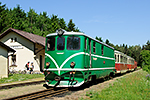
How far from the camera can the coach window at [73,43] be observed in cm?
1084

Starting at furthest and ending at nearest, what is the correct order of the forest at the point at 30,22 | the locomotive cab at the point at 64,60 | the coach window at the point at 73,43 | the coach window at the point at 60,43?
the forest at the point at 30,22 < the coach window at the point at 60,43 < the coach window at the point at 73,43 < the locomotive cab at the point at 64,60

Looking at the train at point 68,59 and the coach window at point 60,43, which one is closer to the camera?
the train at point 68,59

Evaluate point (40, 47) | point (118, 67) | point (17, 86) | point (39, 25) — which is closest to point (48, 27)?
point (39, 25)

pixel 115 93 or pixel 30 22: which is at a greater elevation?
pixel 30 22

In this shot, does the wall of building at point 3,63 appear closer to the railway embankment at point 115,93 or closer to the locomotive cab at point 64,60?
the locomotive cab at point 64,60

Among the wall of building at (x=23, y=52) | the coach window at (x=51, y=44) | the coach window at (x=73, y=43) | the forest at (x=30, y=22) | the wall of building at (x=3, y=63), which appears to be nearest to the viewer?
the coach window at (x=73, y=43)

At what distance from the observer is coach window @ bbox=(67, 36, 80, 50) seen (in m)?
10.8

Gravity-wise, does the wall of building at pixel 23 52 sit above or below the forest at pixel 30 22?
below

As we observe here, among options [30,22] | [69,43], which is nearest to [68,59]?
[69,43]

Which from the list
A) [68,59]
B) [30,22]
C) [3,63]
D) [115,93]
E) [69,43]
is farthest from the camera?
[30,22]

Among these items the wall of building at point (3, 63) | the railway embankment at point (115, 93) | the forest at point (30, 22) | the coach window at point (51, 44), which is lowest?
the railway embankment at point (115, 93)

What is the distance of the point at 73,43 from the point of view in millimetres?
10930

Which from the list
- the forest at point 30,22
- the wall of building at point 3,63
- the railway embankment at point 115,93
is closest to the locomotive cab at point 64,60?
the railway embankment at point 115,93

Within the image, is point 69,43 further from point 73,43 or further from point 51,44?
point 51,44
